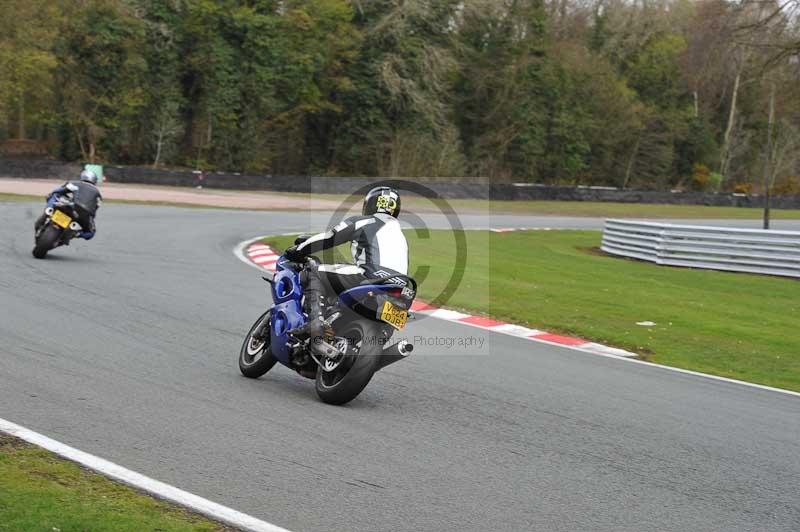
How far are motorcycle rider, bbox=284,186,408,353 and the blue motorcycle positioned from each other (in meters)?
0.08

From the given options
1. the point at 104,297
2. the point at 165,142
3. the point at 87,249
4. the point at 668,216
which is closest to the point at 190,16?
the point at 165,142

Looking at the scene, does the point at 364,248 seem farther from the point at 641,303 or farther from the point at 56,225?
the point at 641,303

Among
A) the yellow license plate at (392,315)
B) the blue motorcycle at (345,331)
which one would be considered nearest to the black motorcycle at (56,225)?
the blue motorcycle at (345,331)

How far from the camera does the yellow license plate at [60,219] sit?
1445 cm

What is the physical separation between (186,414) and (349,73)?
188 ft

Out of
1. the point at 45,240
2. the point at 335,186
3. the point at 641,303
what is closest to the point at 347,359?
the point at 45,240

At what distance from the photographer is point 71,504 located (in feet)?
14.7

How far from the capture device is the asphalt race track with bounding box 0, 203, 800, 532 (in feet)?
Answer: 16.7

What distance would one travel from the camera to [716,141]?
268ft

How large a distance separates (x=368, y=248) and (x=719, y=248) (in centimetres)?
1727

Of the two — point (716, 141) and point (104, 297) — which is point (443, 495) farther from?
point (716, 141)

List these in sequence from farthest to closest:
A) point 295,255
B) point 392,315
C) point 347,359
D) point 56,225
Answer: point 56,225 < point 295,255 < point 347,359 < point 392,315

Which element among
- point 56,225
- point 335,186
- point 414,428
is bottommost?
point 414,428

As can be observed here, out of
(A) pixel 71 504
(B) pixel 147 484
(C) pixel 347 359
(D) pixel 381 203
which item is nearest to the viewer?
(A) pixel 71 504
